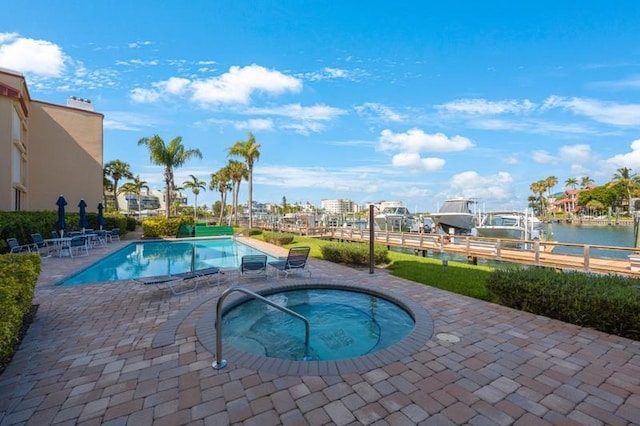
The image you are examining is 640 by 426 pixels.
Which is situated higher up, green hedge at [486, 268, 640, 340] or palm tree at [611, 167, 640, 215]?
palm tree at [611, 167, 640, 215]

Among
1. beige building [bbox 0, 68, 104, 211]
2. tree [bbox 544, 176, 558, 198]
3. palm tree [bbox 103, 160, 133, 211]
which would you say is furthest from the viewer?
tree [bbox 544, 176, 558, 198]

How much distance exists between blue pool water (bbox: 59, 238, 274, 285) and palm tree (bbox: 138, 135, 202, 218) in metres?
6.90

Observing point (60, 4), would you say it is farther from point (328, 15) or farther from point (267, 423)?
point (267, 423)

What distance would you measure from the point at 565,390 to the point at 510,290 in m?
2.80

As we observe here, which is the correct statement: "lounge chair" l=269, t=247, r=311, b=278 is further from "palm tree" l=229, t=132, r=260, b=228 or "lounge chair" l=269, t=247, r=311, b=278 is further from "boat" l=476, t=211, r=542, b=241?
"palm tree" l=229, t=132, r=260, b=228

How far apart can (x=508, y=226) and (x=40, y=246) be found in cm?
2753

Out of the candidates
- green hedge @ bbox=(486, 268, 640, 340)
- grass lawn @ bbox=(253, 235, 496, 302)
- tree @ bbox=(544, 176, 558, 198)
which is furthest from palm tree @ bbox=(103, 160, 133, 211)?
tree @ bbox=(544, 176, 558, 198)

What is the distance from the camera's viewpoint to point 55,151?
19625 mm

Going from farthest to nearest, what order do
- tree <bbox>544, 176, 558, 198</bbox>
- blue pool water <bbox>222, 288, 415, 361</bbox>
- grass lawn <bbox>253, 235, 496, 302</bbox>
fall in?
tree <bbox>544, 176, 558, 198</bbox>, grass lawn <bbox>253, 235, 496, 302</bbox>, blue pool water <bbox>222, 288, 415, 361</bbox>

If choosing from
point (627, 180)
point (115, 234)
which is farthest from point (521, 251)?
point (627, 180)

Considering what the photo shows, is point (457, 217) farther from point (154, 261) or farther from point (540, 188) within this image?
point (540, 188)

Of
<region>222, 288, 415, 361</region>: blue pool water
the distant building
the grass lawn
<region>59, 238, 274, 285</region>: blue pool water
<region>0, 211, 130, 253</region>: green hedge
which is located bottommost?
<region>59, 238, 274, 285</region>: blue pool water

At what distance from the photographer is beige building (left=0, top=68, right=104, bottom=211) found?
17.0 m

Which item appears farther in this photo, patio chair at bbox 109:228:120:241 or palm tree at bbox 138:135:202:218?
palm tree at bbox 138:135:202:218
